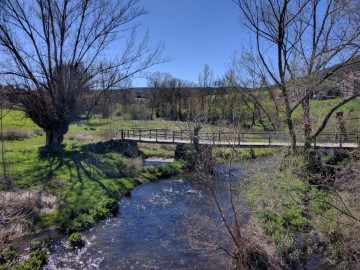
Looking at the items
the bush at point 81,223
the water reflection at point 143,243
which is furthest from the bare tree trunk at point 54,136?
the bush at point 81,223

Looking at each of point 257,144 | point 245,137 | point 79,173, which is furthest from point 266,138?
point 79,173

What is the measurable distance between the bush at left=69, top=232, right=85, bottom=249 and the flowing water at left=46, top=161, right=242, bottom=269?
0.72 ft

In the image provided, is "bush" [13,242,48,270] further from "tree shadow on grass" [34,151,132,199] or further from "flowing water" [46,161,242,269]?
Result: "tree shadow on grass" [34,151,132,199]

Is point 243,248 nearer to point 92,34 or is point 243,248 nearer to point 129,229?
point 129,229

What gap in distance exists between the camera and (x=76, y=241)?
36.2ft

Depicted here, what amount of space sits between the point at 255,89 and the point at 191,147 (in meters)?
8.00

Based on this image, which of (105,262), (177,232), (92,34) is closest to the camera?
(105,262)

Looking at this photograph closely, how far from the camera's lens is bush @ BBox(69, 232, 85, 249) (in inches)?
432

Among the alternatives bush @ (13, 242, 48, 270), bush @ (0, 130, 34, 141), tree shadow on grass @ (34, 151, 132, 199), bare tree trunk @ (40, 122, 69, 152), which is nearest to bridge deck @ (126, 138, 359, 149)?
tree shadow on grass @ (34, 151, 132, 199)

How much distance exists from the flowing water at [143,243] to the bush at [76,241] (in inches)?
8.6

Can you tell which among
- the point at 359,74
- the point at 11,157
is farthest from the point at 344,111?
the point at 11,157

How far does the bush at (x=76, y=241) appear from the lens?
432 inches

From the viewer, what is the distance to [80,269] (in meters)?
9.34

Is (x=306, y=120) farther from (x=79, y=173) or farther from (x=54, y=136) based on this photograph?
(x=54, y=136)
